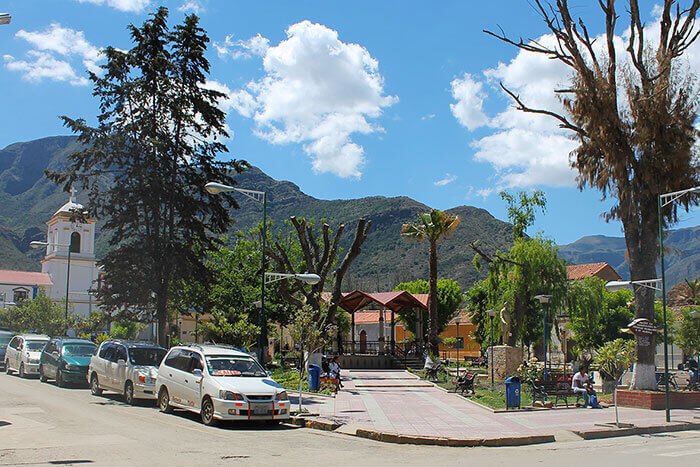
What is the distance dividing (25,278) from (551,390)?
257 ft

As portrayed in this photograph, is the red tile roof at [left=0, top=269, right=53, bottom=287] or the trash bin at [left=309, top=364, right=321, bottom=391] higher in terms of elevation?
the red tile roof at [left=0, top=269, right=53, bottom=287]

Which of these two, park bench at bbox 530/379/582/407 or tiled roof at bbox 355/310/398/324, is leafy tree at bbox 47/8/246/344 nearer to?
park bench at bbox 530/379/582/407

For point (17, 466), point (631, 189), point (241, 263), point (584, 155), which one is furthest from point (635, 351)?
point (241, 263)

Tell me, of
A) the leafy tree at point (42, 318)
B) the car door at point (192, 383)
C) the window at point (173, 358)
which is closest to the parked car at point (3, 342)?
the leafy tree at point (42, 318)

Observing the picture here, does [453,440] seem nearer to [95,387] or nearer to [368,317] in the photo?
[95,387]

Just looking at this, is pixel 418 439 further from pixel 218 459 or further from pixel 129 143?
pixel 129 143

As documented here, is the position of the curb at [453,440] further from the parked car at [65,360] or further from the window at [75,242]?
the window at [75,242]

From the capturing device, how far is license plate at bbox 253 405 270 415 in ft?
52.4

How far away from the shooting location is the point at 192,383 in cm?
1716

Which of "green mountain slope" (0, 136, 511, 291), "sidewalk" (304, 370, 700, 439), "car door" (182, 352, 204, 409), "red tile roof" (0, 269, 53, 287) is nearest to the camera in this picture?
"sidewalk" (304, 370, 700, 439)

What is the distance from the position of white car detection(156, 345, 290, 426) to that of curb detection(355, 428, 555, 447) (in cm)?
262

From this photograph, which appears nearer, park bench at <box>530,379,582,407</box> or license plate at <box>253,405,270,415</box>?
license plate at <box>253,405,270,415</box>

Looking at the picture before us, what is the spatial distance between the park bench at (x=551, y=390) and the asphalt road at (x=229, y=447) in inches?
197

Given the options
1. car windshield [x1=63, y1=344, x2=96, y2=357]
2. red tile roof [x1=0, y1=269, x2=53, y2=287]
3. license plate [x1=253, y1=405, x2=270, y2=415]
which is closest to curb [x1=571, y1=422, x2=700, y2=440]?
license plate [x1=253, y1=405, x2=270, y2=415]
